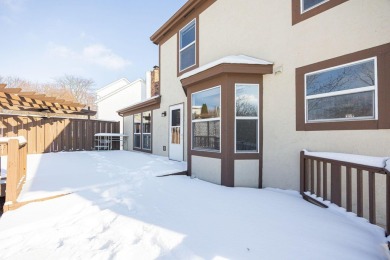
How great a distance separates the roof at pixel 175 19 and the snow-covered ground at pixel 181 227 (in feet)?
20.3

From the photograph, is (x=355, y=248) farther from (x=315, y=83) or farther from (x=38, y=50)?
(x=38, y=50)

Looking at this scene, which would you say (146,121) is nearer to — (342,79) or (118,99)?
(342,79)

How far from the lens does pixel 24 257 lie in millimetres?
2016

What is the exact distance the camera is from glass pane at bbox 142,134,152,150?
10027 millimetres

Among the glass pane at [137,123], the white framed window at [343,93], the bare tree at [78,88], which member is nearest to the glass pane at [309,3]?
the white framed window at [343,93]

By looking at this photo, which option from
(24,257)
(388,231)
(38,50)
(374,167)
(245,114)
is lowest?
(24,257)

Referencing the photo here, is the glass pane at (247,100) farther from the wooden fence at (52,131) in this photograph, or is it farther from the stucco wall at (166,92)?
the wooden fence at (52,131)

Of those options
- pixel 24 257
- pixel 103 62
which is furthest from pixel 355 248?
pixel 103 62

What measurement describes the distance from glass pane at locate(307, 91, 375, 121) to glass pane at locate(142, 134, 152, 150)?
25.1ft

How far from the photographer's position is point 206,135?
17.4 feet

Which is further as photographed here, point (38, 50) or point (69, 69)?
point (69, 69)

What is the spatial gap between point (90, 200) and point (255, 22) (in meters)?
5.44

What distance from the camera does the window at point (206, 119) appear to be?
16.4 feet

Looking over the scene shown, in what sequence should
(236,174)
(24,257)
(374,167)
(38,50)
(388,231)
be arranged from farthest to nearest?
1. (38,50)
2. (236,174)
3. (374,167)
4. (388,231)
5. (24,257)
